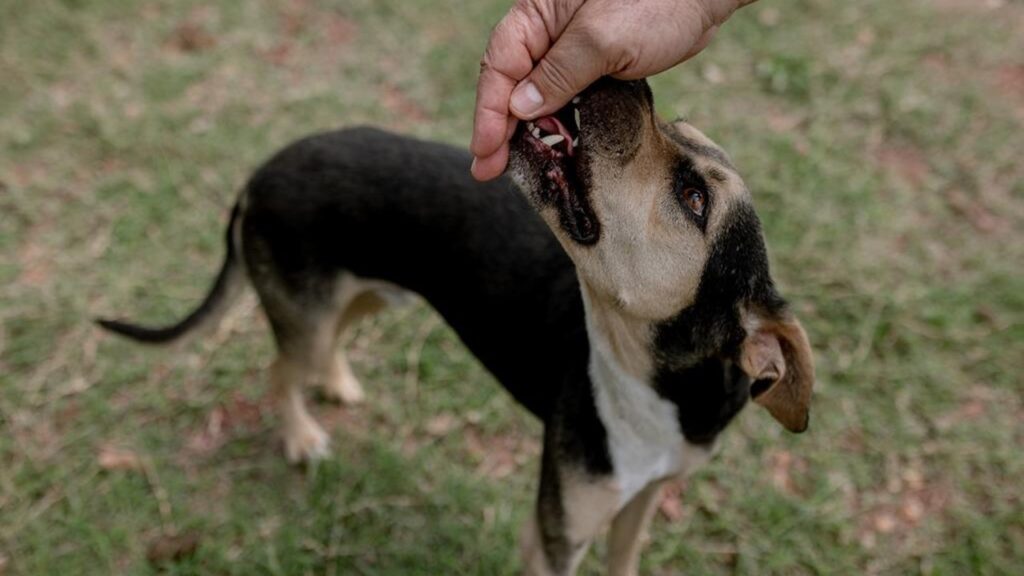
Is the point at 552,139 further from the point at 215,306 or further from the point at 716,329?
the point at 215,306

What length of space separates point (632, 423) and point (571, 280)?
0.61 m

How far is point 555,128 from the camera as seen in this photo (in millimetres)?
2732

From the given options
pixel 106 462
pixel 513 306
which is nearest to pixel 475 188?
pixel 513 306

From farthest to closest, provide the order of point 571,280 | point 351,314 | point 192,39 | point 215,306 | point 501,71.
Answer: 1. point 192,39
2. point 351,314
3. point 215,306
4. point 571,280
5. point 501,71

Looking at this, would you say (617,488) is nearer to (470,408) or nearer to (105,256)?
(470,408)

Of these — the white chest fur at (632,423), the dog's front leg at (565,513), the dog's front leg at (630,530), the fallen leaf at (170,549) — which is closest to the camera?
the white chest fur at (632,423)

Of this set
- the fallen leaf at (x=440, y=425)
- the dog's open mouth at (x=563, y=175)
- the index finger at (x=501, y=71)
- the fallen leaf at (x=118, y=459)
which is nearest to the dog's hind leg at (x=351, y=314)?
the fallen leaf at (x=440, y=425)

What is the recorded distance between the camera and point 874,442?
4.64m

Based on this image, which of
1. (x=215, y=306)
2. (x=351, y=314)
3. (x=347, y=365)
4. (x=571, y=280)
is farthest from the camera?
(x=347, y=365)

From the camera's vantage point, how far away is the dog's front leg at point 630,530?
3.58m

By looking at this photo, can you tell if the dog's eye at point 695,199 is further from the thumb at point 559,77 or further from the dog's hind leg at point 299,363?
the dog's hind leg at point 299,363

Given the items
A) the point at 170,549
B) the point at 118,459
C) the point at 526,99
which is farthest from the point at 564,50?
the point at 118,459

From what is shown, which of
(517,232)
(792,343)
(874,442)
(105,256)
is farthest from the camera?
(105,256)

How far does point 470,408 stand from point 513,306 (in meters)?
1.45
